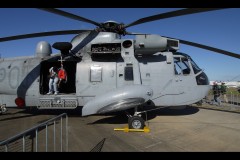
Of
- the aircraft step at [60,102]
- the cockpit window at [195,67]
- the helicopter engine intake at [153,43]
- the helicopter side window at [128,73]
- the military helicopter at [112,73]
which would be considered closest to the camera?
the military helicopter at [112,73]

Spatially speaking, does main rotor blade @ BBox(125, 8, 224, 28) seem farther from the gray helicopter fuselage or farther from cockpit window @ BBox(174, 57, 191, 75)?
cockpit window @ BBox(174, 57, 191, 75)

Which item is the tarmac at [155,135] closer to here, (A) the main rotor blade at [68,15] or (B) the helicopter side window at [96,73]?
(B) the helicopter side window at [96,73]

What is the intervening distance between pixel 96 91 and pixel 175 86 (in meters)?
4.18

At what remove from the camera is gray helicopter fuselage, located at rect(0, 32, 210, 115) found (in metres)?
9.84

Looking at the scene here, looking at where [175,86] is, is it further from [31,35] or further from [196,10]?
[31,35]

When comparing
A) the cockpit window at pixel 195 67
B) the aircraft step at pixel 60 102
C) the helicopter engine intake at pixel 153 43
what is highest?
the helicopter engine intake at pixel 153 43

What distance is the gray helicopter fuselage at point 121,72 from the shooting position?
9.84m

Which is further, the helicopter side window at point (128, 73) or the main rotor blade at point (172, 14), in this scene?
the helicopter side window at point (128, 73)

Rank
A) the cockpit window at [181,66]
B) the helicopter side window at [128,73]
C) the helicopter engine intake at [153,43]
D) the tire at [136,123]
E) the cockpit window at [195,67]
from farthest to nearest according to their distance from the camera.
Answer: the cockpit window at [195,67]
the cockpit window at [181,66]
the helicopter side window at [128,73]
the helicopter engine intake at [153,43]
the tire at [136,123]

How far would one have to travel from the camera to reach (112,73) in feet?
34.1

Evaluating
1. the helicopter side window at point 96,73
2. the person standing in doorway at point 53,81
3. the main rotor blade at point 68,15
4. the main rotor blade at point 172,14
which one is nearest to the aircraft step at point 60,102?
the person standing in doorway at point 53,81
